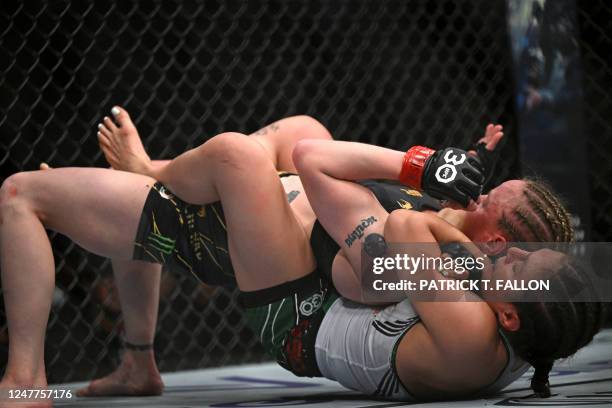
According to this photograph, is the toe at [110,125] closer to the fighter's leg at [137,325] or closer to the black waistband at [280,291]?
the fighter's leg at [137,325]

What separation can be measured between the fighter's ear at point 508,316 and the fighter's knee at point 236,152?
17.1 inches

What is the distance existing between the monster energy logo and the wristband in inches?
17.2

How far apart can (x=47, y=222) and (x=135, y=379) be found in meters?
0.41

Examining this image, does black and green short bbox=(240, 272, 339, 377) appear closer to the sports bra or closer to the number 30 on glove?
the sports bra

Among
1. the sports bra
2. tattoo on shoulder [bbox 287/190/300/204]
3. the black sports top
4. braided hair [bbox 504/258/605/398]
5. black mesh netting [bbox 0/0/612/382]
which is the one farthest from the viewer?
black mesh netting [bbox 0/0/612/382]

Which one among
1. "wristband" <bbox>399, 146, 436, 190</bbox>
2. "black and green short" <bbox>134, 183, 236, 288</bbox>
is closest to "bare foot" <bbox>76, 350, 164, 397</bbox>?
"black and green short" <bbox>134, 183, 236, 288</bbox>

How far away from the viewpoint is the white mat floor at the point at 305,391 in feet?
4.26

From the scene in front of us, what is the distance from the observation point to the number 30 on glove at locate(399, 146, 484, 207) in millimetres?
1214

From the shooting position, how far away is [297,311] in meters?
1.42

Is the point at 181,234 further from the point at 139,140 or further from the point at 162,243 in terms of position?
the point at 139,140

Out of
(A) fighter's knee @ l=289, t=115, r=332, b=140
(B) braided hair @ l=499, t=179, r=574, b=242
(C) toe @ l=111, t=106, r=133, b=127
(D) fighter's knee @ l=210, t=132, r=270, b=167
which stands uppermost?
(B) braided hair @ l=499, t=179, r=574, b=242

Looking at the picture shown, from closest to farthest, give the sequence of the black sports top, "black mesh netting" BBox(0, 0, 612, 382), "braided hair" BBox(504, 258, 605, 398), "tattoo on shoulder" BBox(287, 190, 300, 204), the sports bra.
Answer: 1. "braided hair" BBox(504, 258, 605, 398)
2. the sports bra
3. the black sports top
4. "tattoo on shoulder" BBox(287, 190, 300, 204)
5. "black mesh netting" BBox(0, 0, 612, 382)

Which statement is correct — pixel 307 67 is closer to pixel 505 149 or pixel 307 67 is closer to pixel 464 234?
pixel 505 149

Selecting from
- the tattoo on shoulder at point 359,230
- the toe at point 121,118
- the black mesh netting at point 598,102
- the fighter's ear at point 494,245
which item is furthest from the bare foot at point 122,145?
the black mesh netting at point 598,102
